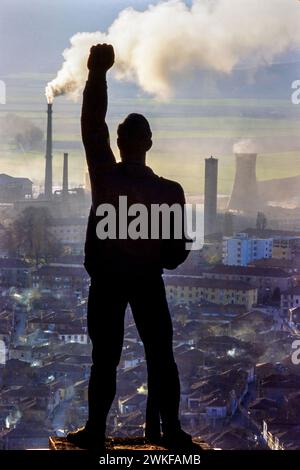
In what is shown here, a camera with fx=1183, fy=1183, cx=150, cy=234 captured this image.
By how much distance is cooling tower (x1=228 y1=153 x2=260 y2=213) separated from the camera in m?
9.80

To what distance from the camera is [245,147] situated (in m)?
10.5

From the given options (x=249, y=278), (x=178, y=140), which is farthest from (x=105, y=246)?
(x=249, y=278)

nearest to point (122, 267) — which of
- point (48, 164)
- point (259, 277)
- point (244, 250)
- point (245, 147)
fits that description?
point (48, 164)

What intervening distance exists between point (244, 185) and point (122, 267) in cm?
794

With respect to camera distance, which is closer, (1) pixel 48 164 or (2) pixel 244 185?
(1) pixel 48 164

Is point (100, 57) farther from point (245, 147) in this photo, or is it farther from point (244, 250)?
point (244, 250)

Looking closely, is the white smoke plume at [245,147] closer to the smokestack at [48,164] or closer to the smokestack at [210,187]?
the smokestack at [210,187]

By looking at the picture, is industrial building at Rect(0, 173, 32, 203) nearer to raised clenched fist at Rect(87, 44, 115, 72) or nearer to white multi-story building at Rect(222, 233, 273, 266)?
white multi-story building at Rect(222, 233, 273, 266)

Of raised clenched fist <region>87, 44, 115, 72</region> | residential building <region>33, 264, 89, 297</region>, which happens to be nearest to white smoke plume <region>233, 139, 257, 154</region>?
residential building <region>33, 264, 89, 297</region>

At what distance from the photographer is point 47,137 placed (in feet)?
31.1

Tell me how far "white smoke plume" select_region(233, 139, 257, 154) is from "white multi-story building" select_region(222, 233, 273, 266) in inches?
33.0

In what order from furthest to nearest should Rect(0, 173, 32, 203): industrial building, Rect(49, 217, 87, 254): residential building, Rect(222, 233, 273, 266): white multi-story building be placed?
1. Rect(222, 233, 273, 266): white multi-story building
2. Rect(49, 217, 87, 254): residential building
3. Rect(0, 173, 32, 203): industrial building

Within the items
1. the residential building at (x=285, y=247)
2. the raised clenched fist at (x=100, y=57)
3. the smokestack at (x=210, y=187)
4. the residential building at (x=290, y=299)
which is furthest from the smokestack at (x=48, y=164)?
the raised clenched fist at (x=100, y=57)

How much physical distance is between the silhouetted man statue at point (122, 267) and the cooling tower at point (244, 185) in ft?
24.1
